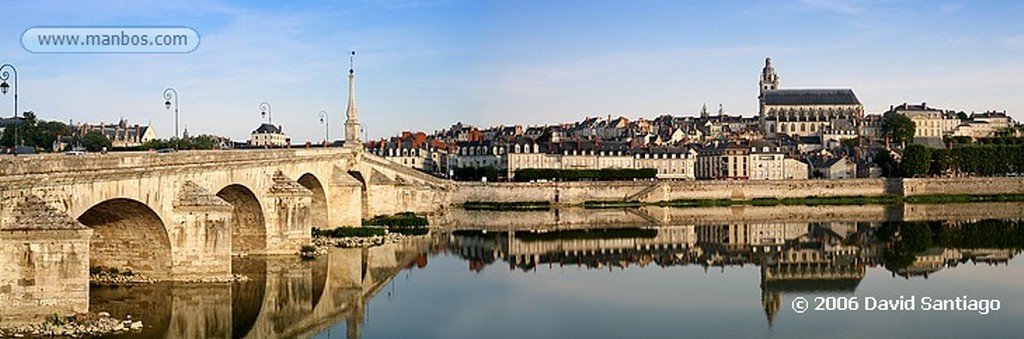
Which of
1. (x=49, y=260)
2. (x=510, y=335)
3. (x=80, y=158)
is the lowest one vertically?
(x=510, y=335)

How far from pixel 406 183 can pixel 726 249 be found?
64.6 feet

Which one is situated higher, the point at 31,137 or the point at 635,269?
the point at 31,137

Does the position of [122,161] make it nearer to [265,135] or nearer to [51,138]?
[51,138]

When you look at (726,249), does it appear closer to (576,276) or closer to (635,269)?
(635,269)

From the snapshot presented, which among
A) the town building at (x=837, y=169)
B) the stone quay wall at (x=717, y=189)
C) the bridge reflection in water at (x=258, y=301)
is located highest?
the town building at (x=837, y=169)

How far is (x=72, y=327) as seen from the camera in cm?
1809

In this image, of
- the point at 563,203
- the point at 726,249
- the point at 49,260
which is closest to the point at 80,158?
the point at 49,260

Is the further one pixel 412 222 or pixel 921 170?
pixel 921 170

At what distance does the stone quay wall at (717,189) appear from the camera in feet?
205

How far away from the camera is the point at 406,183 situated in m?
54.2

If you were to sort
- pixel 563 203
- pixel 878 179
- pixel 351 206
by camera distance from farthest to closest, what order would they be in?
pixel 878 179, pixel 563 203, pixel 351 206

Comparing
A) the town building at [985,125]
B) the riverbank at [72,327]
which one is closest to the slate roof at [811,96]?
the town building at [985,125]

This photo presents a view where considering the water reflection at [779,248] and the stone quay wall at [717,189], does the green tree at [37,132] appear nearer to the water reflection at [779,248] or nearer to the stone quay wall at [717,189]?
the stone quay wall at [717,189]

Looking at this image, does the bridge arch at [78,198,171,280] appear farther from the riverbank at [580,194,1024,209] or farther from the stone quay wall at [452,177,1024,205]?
the riverbank at [580,194,1024,209]
